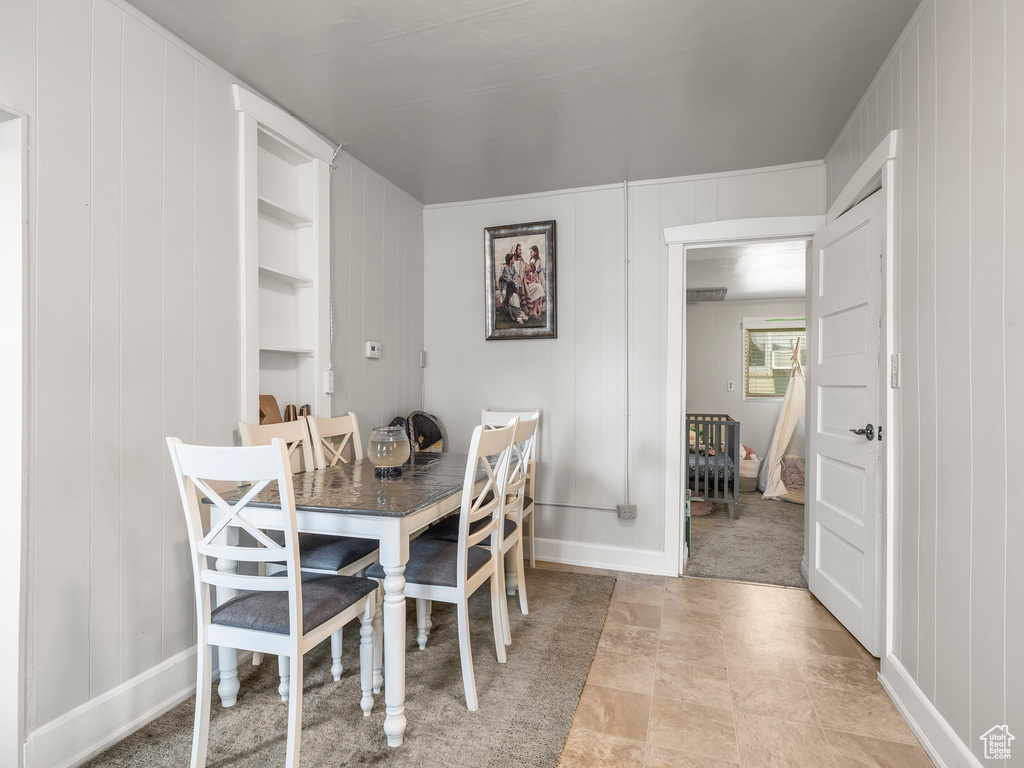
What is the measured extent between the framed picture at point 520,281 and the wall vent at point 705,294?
3.00 meters

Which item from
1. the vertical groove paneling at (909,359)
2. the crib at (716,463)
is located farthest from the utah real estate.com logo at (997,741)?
the crib at (716,463)

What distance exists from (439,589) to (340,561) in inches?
15.3

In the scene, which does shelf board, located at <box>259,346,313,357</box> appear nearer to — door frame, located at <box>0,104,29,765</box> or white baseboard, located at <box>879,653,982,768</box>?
door frame, located at <box>0,104,29,765</box>

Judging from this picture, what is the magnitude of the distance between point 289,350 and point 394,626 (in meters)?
1.45

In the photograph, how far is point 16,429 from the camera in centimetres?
151

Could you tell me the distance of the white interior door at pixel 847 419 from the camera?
2.22 m

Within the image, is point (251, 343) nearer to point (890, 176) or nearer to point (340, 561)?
point (340, 561)

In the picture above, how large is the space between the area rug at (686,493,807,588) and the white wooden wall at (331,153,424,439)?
217cm

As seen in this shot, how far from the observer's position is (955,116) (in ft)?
5.12

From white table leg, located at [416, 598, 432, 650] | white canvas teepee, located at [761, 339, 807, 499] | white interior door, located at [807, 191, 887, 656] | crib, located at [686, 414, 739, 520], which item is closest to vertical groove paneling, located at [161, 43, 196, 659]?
white table leg, located at [416, 598, 432, 650]

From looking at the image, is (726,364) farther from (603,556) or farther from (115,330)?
(115,330)

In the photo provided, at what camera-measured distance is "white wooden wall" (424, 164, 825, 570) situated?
3.30 m

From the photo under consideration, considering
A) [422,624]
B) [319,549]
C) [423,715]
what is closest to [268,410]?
[319,549]

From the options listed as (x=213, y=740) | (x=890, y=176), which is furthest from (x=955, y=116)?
(x=213, y=740)
